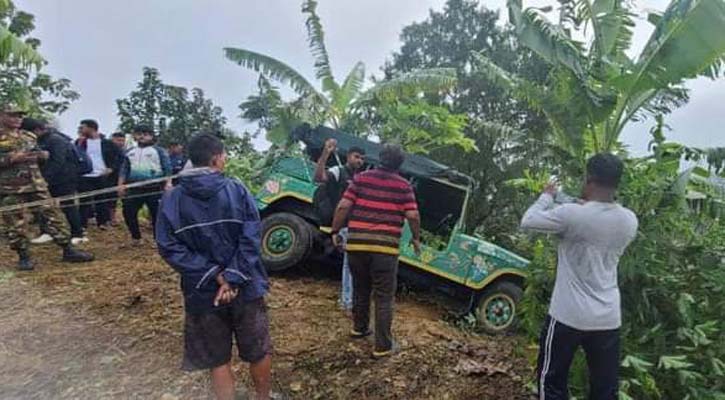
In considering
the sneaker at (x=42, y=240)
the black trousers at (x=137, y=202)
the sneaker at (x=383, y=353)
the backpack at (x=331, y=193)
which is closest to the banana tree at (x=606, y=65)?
the backpack at (x=331, y=193)

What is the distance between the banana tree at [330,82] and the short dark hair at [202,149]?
6.62m

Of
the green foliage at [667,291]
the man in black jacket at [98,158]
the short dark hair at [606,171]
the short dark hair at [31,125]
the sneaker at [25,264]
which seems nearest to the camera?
the short dark hair at [606,171]

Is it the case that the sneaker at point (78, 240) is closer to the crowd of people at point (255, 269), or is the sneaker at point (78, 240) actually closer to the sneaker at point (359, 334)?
the sneaker at point (359, 334)

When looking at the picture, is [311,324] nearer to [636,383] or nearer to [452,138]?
[636,383]

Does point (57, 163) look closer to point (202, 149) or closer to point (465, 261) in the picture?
point (202, 149)

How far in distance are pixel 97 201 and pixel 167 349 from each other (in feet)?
13.1

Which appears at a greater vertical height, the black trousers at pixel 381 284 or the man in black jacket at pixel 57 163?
the man in black jacket at pixel 57 163

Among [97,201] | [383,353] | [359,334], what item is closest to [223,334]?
[383,353]

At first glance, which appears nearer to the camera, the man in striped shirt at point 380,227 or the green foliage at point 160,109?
the man in striped shirt at point 380,227

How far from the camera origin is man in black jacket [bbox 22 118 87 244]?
668 cm

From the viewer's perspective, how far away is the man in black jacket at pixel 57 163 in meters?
6.68

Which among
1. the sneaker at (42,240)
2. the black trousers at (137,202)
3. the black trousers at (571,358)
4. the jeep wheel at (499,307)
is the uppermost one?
the black trousers at (137,202)

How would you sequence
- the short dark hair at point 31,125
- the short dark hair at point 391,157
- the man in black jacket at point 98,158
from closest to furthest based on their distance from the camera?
the short dark hair at point 391,157 < the short dark hair at point 31,125 < the man in black jacket at point 98,158

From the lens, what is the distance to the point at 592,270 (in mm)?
3094
